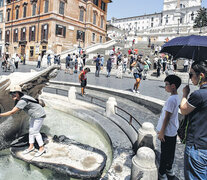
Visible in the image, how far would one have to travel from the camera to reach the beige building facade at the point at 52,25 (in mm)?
29422

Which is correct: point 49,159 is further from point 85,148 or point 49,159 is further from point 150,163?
point 150,163

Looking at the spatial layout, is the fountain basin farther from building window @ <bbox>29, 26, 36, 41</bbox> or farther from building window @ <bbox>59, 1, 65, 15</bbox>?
building window @ <bbox>29, 26, 36, 41</bbox>

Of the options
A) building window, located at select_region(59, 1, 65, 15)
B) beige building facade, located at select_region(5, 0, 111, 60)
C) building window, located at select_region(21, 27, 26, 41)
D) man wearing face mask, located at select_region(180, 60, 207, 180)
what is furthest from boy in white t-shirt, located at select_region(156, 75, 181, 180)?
building window, located at select_region(21, 27, 26, 41)

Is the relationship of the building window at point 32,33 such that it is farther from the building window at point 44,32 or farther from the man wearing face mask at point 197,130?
the man wearing face mask at point 197,130

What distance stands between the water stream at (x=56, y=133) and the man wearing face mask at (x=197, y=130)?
1.82m

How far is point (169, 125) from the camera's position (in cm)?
280

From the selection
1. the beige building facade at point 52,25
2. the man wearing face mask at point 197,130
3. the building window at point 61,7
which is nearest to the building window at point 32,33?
the beige building facade at point 52,25

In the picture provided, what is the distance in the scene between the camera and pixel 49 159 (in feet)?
11.8

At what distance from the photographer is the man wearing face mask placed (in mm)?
2018

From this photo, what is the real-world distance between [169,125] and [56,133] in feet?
10.3

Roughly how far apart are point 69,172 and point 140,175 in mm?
1338

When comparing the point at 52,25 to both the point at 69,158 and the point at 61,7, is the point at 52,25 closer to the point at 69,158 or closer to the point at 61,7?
the point at 61,7

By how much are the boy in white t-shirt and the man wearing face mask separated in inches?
22.5

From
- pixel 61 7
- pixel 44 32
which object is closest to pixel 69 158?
pixel 44 32
